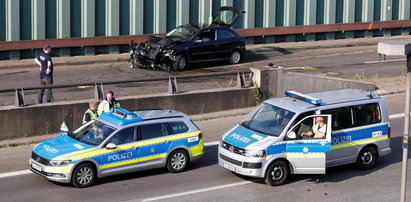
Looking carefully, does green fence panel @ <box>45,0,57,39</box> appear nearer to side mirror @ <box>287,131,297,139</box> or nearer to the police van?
the police van

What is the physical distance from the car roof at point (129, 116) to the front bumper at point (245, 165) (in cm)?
172

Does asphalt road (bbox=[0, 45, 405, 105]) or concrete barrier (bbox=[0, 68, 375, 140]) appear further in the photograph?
asphalt road (bbox=[0, 45, 405, 105])

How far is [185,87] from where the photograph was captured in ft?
71.2

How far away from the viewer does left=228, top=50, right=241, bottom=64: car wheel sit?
2934 cm

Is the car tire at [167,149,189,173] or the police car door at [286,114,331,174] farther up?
the police car door at [286,114,331,174]

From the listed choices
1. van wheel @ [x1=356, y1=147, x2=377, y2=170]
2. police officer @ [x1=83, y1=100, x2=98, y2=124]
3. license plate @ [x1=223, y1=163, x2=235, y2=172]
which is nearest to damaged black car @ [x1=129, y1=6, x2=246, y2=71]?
police officer @ [x1=83, y1=100, x2=98, y2=124]

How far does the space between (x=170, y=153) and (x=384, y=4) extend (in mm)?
24192

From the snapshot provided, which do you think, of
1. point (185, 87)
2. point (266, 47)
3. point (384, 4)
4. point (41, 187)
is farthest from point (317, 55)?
point (41, 187)

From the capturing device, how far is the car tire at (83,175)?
15.0 meters

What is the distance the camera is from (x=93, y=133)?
15914mm

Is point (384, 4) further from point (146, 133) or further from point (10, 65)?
point (146, 133)

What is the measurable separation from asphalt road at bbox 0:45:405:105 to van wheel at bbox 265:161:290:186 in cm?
648

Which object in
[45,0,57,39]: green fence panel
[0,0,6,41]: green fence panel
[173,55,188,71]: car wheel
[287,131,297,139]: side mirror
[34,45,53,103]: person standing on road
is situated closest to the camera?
[287,131,297,139]: side mirror

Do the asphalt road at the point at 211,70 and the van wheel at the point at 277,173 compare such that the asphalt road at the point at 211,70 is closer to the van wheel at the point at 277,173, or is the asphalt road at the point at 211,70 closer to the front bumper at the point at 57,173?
the front bumper at the point at 57,173
